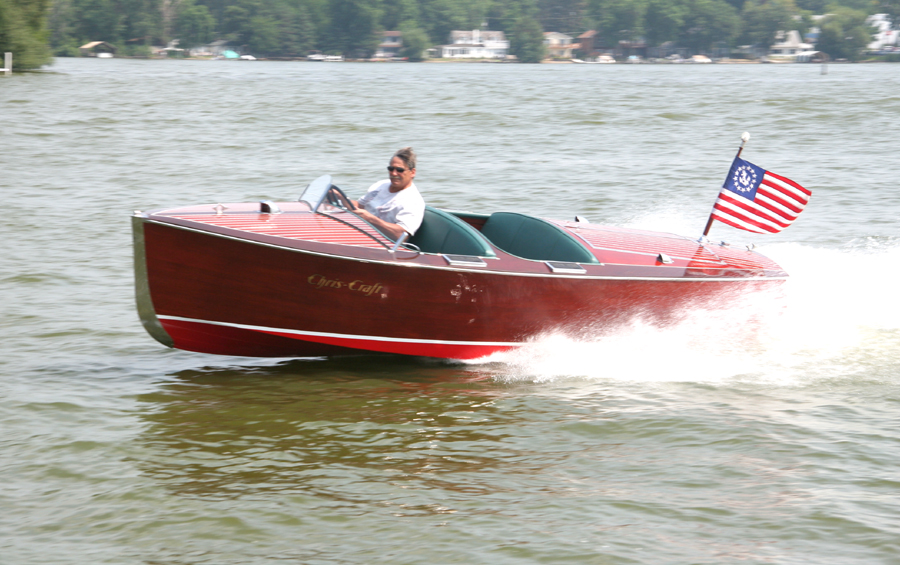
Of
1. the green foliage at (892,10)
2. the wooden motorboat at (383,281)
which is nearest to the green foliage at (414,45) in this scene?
the green foliage at (892,10)

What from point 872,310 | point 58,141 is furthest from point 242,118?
point 872,310

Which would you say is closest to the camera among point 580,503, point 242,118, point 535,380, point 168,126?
point 580,503

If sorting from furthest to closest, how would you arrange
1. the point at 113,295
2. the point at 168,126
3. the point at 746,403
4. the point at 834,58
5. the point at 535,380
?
the point at 834,58, the point at 168,126, the point at 113,295, the point at 535,380, the point at 746,403

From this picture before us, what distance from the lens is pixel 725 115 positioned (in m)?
28.9

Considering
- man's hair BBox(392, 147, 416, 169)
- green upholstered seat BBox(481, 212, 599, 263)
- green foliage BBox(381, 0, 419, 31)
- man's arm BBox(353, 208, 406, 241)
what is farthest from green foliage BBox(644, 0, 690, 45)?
man's arm BBox(353, 208, 406, 241)

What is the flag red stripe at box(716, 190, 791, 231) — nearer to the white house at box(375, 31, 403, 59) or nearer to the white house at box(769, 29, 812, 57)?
the white house at box(769, 29, 812, 57)

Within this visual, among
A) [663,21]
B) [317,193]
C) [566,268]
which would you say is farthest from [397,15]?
[566,268]

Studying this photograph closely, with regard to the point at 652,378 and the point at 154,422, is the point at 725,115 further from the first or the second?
the point at 154,422

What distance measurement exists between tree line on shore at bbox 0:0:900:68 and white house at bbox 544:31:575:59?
2.01 meters

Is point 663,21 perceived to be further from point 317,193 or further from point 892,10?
point 317,193

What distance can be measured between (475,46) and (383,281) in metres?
112

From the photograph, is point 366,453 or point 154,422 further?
point 154,422

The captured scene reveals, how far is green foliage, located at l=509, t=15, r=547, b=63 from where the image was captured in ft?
351

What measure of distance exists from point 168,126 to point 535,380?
2040 cm
